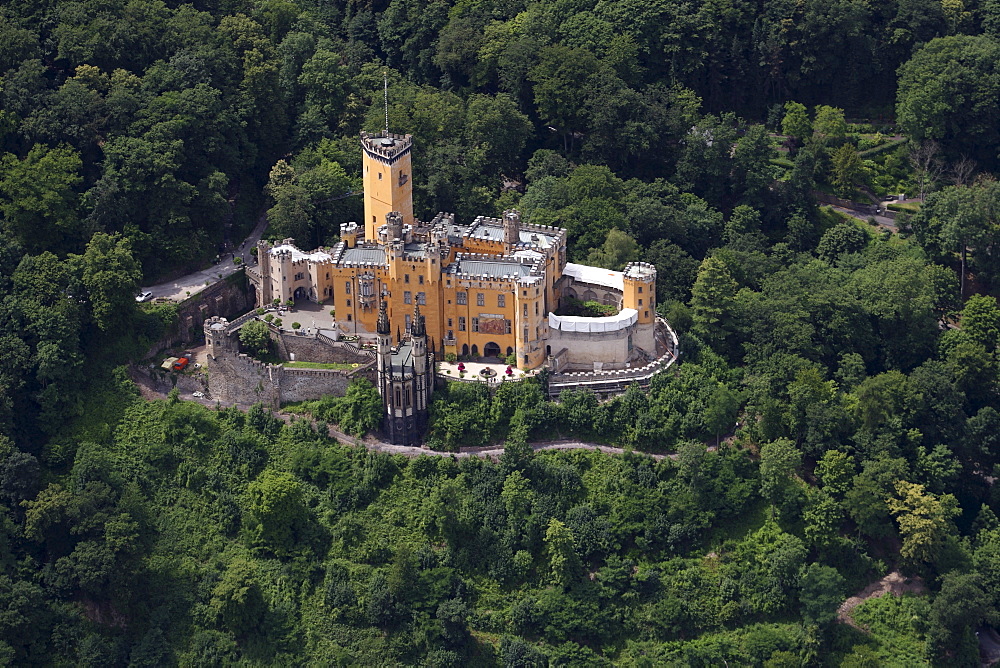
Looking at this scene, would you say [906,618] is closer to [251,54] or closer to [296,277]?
[296,277]

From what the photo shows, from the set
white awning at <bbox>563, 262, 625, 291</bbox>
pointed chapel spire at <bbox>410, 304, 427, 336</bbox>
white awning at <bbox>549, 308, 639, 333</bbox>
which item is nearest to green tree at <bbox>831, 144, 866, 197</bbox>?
white awning at <bbox>563, 262, 625, 291</bbox>

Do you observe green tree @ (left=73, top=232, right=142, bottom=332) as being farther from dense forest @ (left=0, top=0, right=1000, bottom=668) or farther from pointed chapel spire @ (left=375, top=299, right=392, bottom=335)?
pointed chapel spire @ (left=375, top=299, right=392, bottom=335)

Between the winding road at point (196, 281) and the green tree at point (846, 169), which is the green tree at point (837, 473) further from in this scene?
the winding road at point (196, 281)

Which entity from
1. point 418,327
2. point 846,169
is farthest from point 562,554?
point 846,169

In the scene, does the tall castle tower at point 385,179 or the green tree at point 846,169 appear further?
the green tree at point 846,169

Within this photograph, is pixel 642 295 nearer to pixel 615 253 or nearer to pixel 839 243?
pixel 615 253

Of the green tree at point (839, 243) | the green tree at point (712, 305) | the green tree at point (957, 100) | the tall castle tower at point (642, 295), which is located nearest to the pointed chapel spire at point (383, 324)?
the tall castle tower at point (642, 295)
